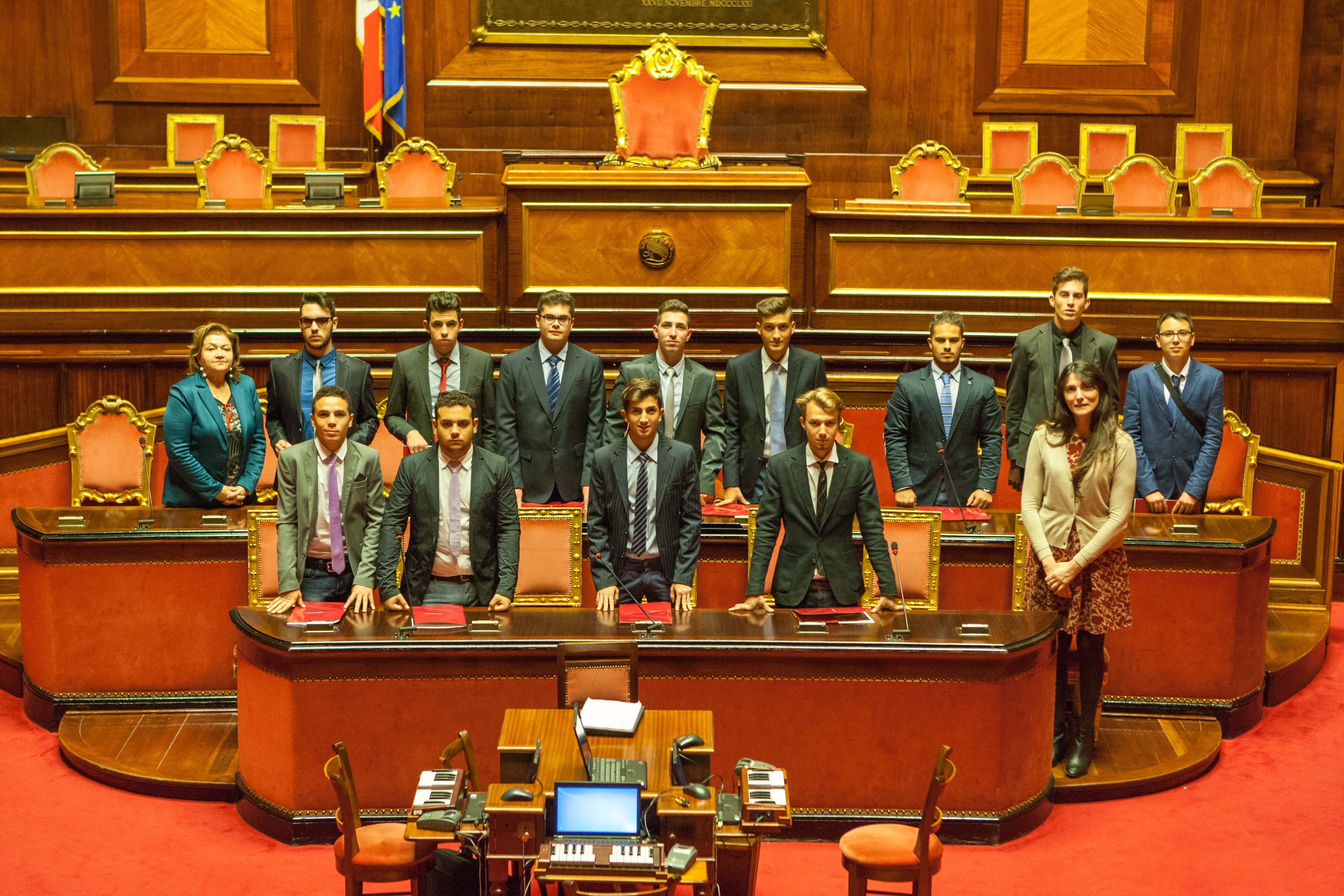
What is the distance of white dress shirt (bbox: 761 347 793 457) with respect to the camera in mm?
5414

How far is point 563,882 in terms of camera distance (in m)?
3.32

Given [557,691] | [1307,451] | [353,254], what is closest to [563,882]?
[557,691]

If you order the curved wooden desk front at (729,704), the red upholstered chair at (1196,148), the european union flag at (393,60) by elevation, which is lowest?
the curved wooden desk front at (729,704)

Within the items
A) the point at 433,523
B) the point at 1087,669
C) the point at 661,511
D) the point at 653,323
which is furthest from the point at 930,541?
the point at 653,323

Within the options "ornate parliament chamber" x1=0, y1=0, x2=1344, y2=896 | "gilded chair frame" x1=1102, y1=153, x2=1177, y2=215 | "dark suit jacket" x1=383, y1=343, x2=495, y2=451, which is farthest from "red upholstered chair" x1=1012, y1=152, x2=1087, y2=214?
"dark suit jacket" x1=383, y1=343, x2=495, y2=451

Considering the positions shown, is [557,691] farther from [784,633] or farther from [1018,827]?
[1018,827]

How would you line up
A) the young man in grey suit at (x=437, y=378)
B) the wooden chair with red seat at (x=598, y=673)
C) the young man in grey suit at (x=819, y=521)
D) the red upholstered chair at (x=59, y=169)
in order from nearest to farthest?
the wooden chair with red seat at (x=598, y=673) < the young man in grey suit at (x=819, y=521) < the young man in grey suit at (x=437, y=378) < the red upholstered chair at (x=59, y=169)

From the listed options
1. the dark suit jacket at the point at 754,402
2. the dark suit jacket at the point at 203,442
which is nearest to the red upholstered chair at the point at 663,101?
the dark suit jacket at the point at 754,402

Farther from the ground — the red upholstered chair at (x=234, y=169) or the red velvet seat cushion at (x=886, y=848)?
the red upholstered chair at (x=234, y=169)

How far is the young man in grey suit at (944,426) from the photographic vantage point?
5.43m

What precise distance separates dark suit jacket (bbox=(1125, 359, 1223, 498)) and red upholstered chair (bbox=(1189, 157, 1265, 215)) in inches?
106

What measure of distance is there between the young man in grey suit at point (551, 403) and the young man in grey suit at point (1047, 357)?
164cm

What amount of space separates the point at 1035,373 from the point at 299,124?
5.46m

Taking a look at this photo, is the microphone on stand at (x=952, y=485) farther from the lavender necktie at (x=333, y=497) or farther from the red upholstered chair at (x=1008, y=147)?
the red upholstered chair at (x=1008, y=147)
